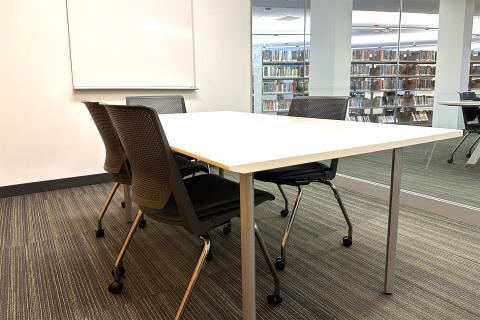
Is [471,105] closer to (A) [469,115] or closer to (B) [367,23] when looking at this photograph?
(A) [469,115]

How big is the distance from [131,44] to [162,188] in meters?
2.88

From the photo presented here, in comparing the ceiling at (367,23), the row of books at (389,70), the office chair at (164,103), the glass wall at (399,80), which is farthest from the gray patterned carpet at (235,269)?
the ceiling at (367,23)

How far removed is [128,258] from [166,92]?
238 centimetres

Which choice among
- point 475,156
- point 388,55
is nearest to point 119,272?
point 475,156

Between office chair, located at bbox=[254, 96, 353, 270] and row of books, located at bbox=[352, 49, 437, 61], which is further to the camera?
row of books, located at bbox=[352, 49, 437, 61]

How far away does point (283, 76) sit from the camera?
4508 mm

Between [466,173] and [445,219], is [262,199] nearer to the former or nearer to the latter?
[445,219]

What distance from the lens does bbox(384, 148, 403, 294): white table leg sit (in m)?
1.59

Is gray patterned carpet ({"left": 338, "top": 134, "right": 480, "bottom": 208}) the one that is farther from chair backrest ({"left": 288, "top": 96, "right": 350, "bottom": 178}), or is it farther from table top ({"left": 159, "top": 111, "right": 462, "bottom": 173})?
table top ({"left": 159, "top": 111, "right": 462, "bottom": 173})

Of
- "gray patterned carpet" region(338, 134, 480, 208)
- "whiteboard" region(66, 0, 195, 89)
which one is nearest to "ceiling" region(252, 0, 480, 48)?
"gray patterned carpet" region(338, 134, 480, 208)

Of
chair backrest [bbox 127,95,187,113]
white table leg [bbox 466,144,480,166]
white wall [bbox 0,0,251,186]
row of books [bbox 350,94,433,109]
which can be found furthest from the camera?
white wall [bbox 0,0,251,186]

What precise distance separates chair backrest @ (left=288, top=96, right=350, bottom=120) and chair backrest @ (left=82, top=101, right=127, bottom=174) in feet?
4.02

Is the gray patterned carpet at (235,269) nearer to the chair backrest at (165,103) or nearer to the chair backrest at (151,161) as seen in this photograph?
the chair backrest at (151,161)

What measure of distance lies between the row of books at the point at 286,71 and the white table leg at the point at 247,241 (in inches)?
120
